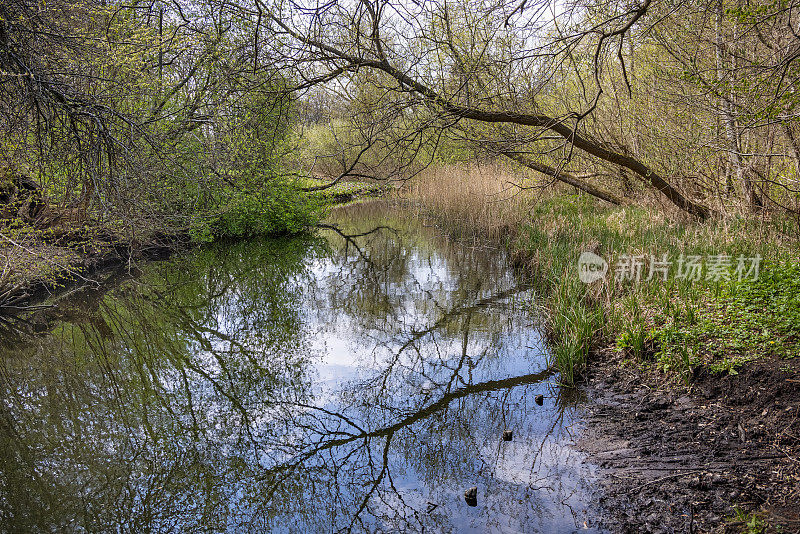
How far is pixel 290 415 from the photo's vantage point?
4.28 m

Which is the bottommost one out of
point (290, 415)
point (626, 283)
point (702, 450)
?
point (290, 415)

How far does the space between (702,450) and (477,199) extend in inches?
356

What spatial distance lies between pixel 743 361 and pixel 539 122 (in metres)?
4.17

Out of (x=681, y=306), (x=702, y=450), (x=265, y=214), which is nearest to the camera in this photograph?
(x=702, y=450)

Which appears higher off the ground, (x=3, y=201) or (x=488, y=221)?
(x=3, y=201)

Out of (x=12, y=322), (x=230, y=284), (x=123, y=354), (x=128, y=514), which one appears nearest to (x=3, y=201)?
(x=12, y=322)

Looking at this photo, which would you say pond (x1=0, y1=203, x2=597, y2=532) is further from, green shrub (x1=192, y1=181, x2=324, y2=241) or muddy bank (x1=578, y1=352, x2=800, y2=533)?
green shrub (x1=192, y1=181, x2=324, y2=241)

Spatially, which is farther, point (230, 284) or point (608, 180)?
point (608, 180)

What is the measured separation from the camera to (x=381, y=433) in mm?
3975

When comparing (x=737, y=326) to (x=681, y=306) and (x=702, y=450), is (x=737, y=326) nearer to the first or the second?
(x=681, y=306)

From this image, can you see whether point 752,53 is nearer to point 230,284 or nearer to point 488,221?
point 488,221

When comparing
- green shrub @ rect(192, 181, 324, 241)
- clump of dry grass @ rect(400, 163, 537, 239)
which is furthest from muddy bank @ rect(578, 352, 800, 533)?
green shrub @ rect(192, 181, 324, 241)

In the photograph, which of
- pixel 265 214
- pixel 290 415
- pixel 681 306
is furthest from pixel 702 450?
pixel 265 214

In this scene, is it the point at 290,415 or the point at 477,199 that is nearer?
the point at 290,415
